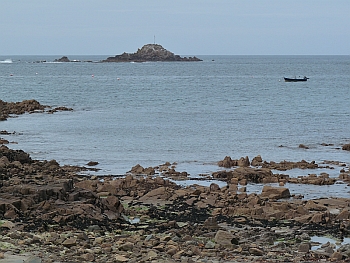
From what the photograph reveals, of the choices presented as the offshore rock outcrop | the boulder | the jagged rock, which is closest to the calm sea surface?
the jagged rock

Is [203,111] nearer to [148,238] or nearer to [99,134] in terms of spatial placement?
[99,134]

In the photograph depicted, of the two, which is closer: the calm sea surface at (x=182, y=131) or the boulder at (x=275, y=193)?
the boulder at (x=275, y=193)

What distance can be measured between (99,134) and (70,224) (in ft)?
71.1

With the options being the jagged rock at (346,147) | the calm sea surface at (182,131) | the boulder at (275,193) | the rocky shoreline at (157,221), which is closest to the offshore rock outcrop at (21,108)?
the calm sea surface at (182,131)

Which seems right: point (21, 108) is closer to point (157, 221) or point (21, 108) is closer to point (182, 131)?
point (182, 131)

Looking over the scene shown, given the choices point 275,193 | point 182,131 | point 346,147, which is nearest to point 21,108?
point 182,131

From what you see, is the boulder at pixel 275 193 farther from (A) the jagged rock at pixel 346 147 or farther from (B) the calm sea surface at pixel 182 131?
(A) the jagged rock at pixel 346 147

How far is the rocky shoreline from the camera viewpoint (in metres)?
12.1

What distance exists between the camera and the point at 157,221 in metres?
15.6

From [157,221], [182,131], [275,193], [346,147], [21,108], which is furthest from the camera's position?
[21,108]

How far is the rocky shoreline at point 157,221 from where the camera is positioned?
1211 centimetres

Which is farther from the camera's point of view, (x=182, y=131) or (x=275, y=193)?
(x=182, y=131)

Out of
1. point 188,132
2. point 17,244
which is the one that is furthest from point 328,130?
point 17,244

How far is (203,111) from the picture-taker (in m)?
53.0
